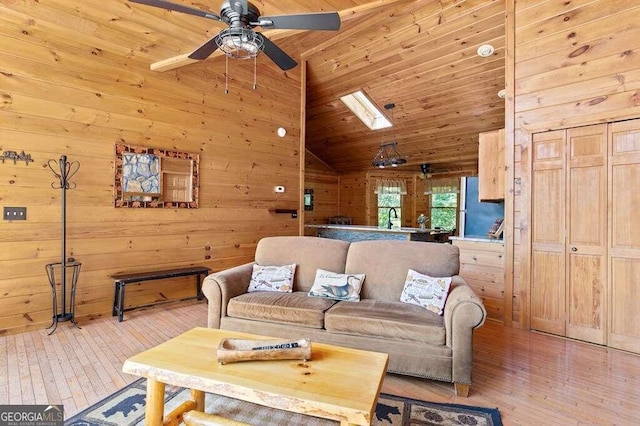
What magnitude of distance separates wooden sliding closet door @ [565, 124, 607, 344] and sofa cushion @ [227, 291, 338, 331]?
238 cm

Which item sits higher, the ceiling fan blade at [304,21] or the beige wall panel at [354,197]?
the ceiling fan blade at [304,21]

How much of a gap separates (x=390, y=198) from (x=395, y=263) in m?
6.39

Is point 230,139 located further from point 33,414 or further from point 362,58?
point 33,414

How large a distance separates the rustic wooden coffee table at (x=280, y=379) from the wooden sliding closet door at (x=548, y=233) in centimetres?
258

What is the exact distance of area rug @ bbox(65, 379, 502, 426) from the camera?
6.36 ft

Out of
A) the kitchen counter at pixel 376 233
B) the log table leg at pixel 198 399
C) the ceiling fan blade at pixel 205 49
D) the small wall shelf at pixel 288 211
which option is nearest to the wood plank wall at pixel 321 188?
the kitchen counter at pixel 376 233

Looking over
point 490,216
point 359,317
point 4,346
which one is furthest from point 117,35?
point 490,216

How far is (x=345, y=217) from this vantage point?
9.29 meters

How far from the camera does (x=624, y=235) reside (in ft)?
9.94

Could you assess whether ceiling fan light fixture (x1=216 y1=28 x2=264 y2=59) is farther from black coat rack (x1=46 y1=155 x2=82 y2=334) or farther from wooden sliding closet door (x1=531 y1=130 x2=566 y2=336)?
wooden sliding closet door (x1=531 y1=130 x2=566 y2=336)

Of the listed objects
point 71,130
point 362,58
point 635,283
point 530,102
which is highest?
point 362,58

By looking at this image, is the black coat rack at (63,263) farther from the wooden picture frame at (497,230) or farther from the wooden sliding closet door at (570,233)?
the wooden sliding closet door at (570,233)

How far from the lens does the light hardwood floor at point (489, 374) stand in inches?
83.7

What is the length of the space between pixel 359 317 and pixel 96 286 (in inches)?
122
